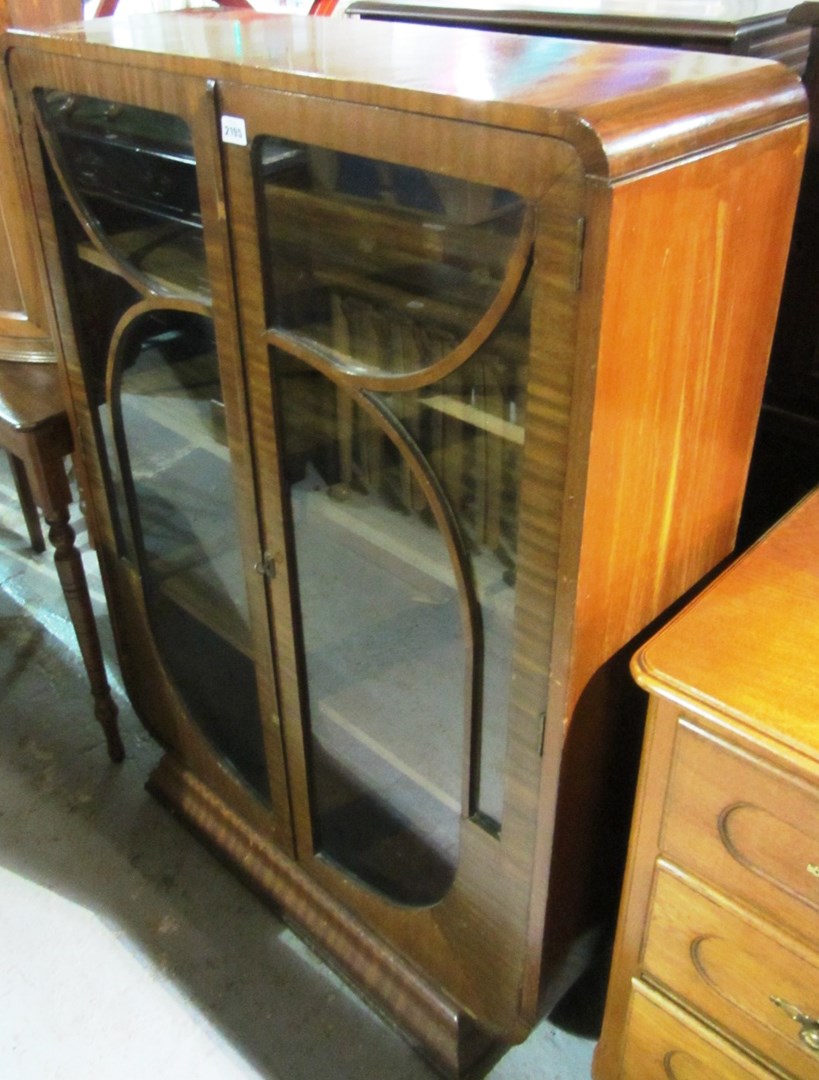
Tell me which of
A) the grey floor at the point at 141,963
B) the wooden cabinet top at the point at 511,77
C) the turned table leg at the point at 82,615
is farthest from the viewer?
the turned table leg at the point at 82,615

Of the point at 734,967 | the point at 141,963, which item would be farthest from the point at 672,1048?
the point at 141,963

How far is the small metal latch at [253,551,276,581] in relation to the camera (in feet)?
3.02

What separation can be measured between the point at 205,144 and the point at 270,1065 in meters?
0.96

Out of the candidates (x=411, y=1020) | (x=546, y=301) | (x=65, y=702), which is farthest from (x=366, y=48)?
(x=65, y=702)

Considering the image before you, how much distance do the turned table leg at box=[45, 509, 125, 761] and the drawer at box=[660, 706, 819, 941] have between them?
2.88 ft

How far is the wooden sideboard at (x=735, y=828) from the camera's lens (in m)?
0.62

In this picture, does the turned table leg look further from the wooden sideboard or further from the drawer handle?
the drawer handle

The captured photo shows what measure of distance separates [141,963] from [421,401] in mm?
866

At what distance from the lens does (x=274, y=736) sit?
3.51 feet

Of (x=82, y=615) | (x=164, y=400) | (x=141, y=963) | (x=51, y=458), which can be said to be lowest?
(x=141, y=963)

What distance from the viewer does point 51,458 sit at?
117cm

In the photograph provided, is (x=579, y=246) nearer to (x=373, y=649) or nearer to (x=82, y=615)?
(x=373, y=649)

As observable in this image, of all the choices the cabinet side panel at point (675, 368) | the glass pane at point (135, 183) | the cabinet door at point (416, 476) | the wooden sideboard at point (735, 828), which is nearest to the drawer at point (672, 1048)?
the wooden sideboard at point (735, 828)

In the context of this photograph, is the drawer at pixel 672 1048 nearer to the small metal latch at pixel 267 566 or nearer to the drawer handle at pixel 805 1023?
the drawer handle at pixel 805 1023
